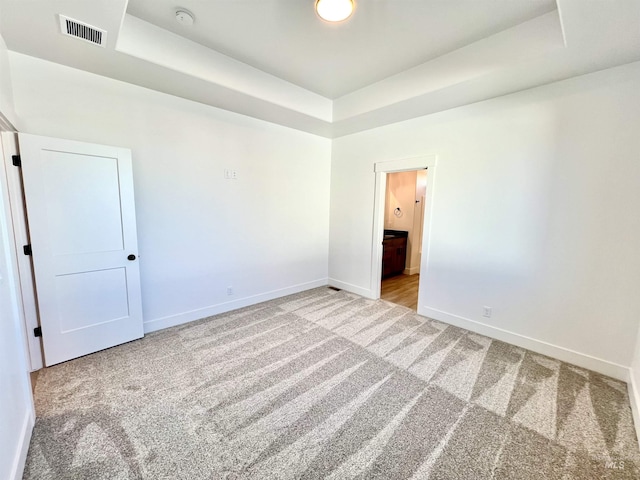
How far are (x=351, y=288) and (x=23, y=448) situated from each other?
3949 millimetres

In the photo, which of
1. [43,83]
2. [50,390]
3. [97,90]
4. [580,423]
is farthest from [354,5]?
[50,390]

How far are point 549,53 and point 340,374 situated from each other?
129 inches

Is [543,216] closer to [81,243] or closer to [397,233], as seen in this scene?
[397,233]

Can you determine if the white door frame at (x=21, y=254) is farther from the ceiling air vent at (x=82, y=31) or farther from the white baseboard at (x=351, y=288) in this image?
the white baseboard at (x=351, y=288)

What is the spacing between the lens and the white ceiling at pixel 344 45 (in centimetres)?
187

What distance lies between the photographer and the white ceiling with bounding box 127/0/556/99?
2.12 meters

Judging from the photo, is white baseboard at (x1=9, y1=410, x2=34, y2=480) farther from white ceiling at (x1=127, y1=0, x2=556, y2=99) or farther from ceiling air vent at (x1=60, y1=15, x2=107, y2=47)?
white ceiling at (x1=127, y1=0, x2=556, y2=99)

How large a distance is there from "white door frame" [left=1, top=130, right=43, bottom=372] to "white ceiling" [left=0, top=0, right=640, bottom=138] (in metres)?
0.89

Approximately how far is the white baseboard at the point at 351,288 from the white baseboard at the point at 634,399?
9.17ft

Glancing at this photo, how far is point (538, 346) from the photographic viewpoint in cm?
278

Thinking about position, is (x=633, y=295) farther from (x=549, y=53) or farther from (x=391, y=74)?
(x=391, y=74)

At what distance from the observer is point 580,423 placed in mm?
1868

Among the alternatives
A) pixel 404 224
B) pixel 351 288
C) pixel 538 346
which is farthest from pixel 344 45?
pixel 404 224

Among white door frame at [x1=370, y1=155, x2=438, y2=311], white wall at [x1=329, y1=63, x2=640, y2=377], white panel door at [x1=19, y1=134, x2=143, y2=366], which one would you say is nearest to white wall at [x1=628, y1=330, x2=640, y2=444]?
white wall at [x1=329, y1=63, x2=640, y2=377]
